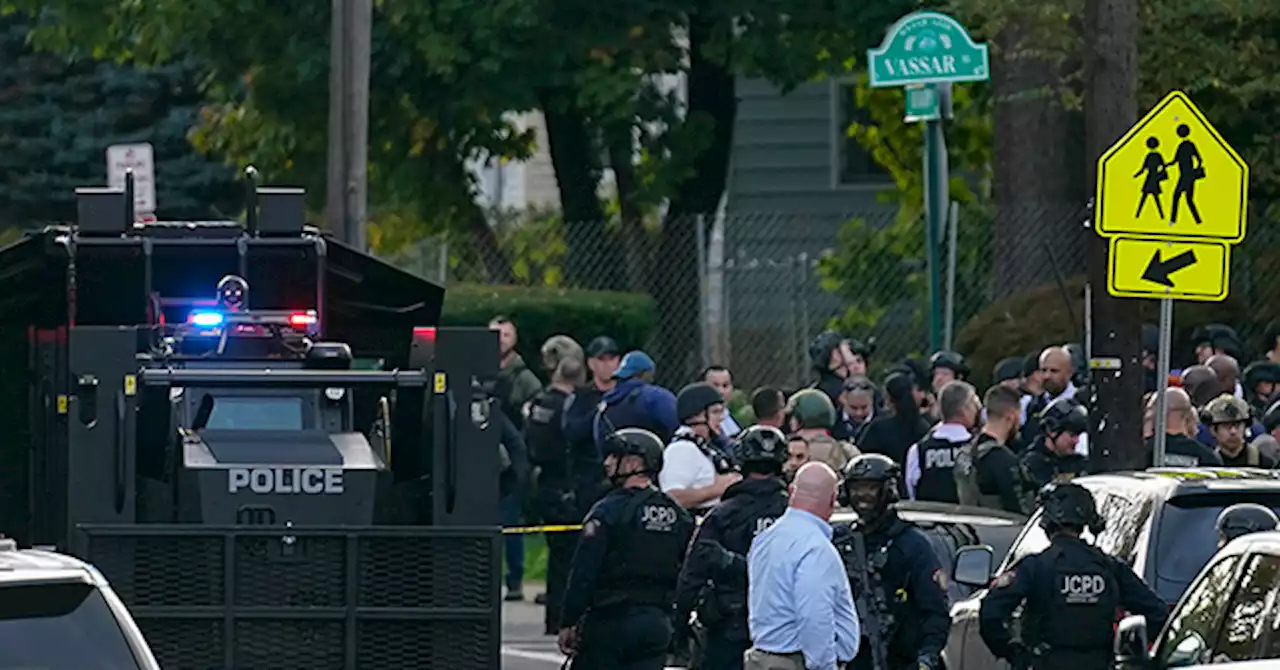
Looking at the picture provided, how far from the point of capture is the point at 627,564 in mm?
12445

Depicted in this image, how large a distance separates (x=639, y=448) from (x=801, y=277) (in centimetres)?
1178

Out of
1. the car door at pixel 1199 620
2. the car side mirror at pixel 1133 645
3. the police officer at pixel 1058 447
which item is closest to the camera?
the car door at pixel 1199 620

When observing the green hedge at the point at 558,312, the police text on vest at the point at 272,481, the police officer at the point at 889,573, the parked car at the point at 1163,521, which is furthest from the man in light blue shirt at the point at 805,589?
the green hedge at the point at 558,312

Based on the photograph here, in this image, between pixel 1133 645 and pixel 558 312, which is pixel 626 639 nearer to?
pixel 1133 645

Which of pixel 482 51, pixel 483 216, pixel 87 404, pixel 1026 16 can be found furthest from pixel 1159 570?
pixel 483 216

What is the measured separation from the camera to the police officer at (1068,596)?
10945 millimetres

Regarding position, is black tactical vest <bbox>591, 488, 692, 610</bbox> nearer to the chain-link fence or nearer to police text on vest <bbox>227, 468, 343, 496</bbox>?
police text on vest <bbox>227, 468, 343, 496</bbox>

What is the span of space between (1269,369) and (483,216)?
985cm

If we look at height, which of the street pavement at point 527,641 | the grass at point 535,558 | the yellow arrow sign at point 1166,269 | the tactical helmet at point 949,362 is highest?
the yellow arrow sign at point 1166,269

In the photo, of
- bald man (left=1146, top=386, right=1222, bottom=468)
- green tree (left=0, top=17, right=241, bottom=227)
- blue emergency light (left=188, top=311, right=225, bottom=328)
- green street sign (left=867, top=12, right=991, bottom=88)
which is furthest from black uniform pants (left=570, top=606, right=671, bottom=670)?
green tree (left=0, top=17, right=241, bottom=227)

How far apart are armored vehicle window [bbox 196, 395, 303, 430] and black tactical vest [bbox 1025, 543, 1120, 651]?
3767 millimetres

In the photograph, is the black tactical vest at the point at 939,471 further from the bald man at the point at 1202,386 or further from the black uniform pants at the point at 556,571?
the black uniform pants at the point at 556,571

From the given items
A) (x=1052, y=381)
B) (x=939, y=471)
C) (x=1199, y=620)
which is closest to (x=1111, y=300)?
(x=939, y=471)

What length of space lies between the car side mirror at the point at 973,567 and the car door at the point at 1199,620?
2.07 meters
